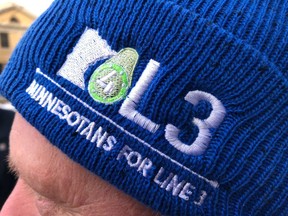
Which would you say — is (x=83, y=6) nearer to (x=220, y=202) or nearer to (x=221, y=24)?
(x=221, y=24)

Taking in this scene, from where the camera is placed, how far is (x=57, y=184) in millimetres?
885

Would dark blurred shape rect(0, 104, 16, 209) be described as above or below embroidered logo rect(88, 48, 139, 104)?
below

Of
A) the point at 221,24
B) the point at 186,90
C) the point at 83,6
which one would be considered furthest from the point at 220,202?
the point at 83,6

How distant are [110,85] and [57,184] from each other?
26cm

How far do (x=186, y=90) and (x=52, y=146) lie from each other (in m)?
0.30

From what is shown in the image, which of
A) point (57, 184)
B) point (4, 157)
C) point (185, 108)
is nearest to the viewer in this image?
point (185, 108)

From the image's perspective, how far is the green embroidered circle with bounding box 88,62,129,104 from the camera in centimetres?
78

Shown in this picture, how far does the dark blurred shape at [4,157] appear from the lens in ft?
7.20

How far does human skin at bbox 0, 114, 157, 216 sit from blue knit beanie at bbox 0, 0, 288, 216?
67 millimetres

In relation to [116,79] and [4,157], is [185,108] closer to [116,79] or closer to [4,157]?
[116,79]

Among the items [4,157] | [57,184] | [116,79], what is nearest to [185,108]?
[116,79]

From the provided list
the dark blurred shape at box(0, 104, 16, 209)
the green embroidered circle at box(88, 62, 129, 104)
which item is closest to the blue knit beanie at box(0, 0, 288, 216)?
the green embroidered circle at box(88, 62, 129, 104)

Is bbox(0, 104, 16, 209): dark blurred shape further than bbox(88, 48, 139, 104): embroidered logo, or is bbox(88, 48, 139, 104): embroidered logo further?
bbox(0, 104, 16, 209): dark blurred shape

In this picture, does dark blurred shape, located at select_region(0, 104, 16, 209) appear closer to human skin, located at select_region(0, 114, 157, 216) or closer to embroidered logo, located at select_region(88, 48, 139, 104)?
human skin, located at select_region(0, 114, 157, 216)
